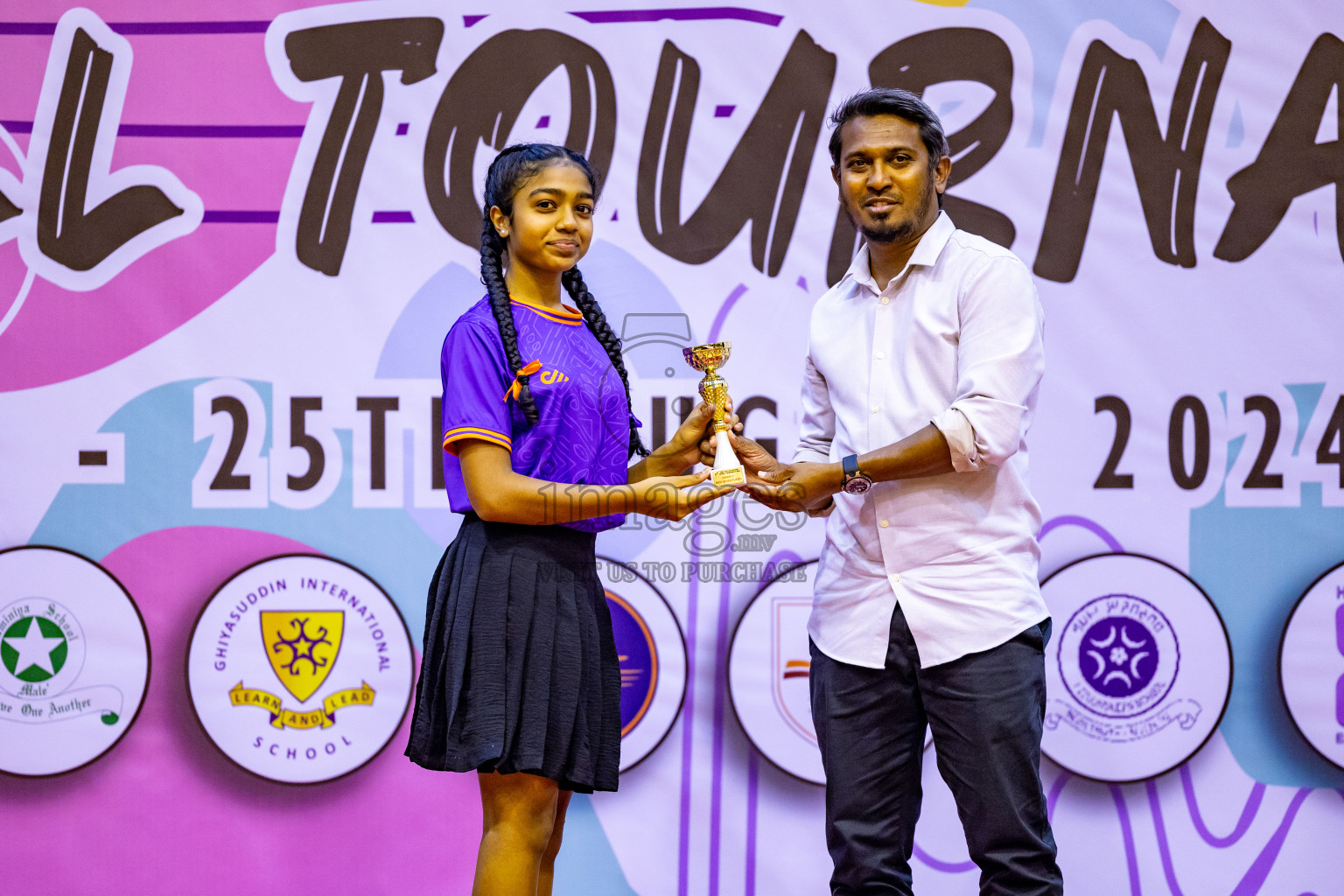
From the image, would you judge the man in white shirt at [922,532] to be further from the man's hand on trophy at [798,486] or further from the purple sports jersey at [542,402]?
the purple sports jersey at [542,402]

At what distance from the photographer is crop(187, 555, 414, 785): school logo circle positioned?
310 cm

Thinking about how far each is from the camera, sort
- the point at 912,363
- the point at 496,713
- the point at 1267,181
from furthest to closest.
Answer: the point at 1267,181, the point at 912,363, the point at 496,713

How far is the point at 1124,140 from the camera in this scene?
2.99 m

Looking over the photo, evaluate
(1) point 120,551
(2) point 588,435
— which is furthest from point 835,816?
(1) point 120,551

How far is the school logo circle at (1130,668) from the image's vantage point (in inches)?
117

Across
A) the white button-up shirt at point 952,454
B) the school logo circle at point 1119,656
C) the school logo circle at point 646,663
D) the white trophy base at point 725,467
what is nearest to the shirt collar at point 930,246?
the white button-up shirt at point 952,454

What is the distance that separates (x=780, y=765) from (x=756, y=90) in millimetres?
1943

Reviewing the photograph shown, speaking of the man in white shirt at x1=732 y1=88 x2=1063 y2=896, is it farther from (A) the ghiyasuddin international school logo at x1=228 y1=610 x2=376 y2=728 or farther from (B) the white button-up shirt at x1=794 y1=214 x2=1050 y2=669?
(A) the ghiyasuddin international school logo at x1=228 y1=610 x2=376 y2=728

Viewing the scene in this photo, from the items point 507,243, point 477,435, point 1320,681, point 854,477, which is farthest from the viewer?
point 1320,681

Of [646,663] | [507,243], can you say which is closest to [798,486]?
[507,243]

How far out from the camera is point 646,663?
10.0 feet

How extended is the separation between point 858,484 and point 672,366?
1.12 metres

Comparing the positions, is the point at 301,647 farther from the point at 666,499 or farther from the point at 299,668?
A: the point at 666,499

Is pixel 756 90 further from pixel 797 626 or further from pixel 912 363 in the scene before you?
pixel 797 626
